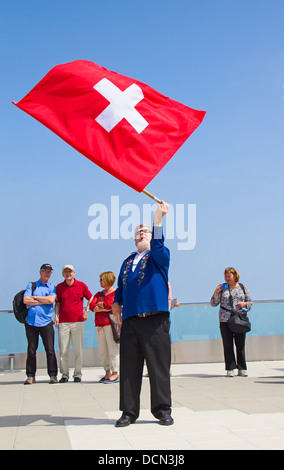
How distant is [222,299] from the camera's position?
1075 centimetres

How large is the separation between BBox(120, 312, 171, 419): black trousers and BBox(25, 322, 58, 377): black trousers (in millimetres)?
4779

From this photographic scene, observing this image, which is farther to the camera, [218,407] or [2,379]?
[2,379]

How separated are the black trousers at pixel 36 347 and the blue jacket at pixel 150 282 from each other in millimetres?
4812

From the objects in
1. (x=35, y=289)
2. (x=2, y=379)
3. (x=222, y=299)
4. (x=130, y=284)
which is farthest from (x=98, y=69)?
(x=2, y=379)

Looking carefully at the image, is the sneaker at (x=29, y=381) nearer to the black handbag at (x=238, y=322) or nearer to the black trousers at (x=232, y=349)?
the black trousers at (x=232, y=349)

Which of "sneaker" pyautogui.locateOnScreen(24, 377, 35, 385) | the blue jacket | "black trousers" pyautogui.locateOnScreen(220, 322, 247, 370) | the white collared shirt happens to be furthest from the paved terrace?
the white collared shirt

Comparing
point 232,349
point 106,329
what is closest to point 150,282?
point 106,329

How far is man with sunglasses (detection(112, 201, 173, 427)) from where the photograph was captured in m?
5.41

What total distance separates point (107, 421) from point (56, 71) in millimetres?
3558

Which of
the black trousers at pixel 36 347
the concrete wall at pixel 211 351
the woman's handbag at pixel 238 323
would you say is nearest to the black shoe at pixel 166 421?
the black trousers at pixel 36 347
